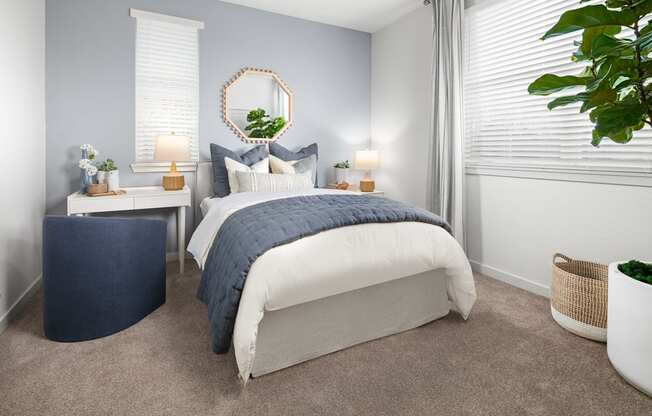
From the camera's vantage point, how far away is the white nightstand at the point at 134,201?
109 inches

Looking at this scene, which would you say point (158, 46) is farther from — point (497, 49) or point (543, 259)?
point (543, 259)

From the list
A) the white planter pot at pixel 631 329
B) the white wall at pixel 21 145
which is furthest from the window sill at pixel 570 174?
the white wall at pixel 21 145

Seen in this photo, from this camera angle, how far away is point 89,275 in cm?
197

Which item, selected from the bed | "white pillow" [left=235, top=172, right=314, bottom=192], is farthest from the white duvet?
"white pillow" [left=235, top=172, right=314, bottom=192]

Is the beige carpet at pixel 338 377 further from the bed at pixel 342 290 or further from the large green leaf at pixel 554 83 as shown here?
the large green leaf at pixel 554 83

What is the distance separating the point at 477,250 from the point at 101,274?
287 centimetres

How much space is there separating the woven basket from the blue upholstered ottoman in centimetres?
254

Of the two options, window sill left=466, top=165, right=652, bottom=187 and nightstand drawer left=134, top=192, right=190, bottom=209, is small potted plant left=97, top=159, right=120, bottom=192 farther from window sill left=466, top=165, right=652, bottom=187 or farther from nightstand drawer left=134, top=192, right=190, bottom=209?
window sill left=466, top=165, right=652, bottom=187

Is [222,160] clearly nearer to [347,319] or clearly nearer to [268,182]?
[268,182]

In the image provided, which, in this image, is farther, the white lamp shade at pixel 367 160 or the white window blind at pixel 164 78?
the white lamp shade at pixel 367 160

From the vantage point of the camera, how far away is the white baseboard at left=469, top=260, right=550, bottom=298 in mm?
2728

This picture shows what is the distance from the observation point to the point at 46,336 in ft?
6.64

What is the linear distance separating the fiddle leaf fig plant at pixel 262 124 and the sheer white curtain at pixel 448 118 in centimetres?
162

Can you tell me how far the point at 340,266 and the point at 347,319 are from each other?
34 cm
